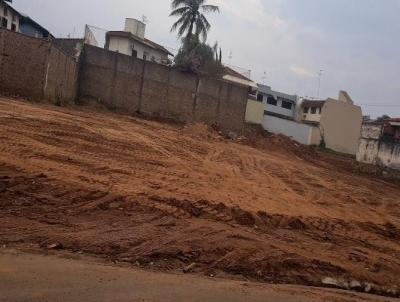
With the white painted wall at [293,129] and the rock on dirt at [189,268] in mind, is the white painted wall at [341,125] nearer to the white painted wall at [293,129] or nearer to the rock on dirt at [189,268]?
the white painted wall at [293,129]

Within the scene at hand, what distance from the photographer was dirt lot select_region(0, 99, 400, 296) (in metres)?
6.69

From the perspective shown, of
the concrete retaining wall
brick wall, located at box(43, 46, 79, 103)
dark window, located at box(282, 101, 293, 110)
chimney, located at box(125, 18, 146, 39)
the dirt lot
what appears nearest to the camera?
the dirt lot

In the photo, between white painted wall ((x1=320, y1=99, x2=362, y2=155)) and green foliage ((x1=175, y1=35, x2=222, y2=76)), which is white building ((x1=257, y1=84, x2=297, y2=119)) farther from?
green foliage ((x1=175, y1=35, x2=222, y2=76))

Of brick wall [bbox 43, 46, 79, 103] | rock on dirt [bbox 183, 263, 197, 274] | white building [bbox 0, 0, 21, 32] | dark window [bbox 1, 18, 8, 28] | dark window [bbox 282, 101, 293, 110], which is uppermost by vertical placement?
white building [bbox 0, 0, 21, 32]

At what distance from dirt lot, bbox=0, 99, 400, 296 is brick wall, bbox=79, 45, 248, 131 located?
13422 millimetres

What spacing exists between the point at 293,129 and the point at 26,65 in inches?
1044

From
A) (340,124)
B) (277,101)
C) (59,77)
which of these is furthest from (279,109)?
(59,77)

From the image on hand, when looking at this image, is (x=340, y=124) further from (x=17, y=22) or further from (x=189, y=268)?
(x=189, y=268)

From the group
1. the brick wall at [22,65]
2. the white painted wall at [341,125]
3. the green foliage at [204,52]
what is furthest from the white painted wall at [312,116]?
the brick wall at [22,65]

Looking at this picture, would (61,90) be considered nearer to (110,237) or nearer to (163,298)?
(110,237)

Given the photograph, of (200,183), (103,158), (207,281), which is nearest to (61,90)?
(103,158)

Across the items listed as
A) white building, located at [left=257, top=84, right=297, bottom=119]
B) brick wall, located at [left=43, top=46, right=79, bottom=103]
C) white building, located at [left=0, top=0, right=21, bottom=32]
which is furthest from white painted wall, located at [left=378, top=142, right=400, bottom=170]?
white building, located at [left=257, top=84, right=297, bottom=119]

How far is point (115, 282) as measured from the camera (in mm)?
5062

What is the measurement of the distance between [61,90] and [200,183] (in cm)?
1384
